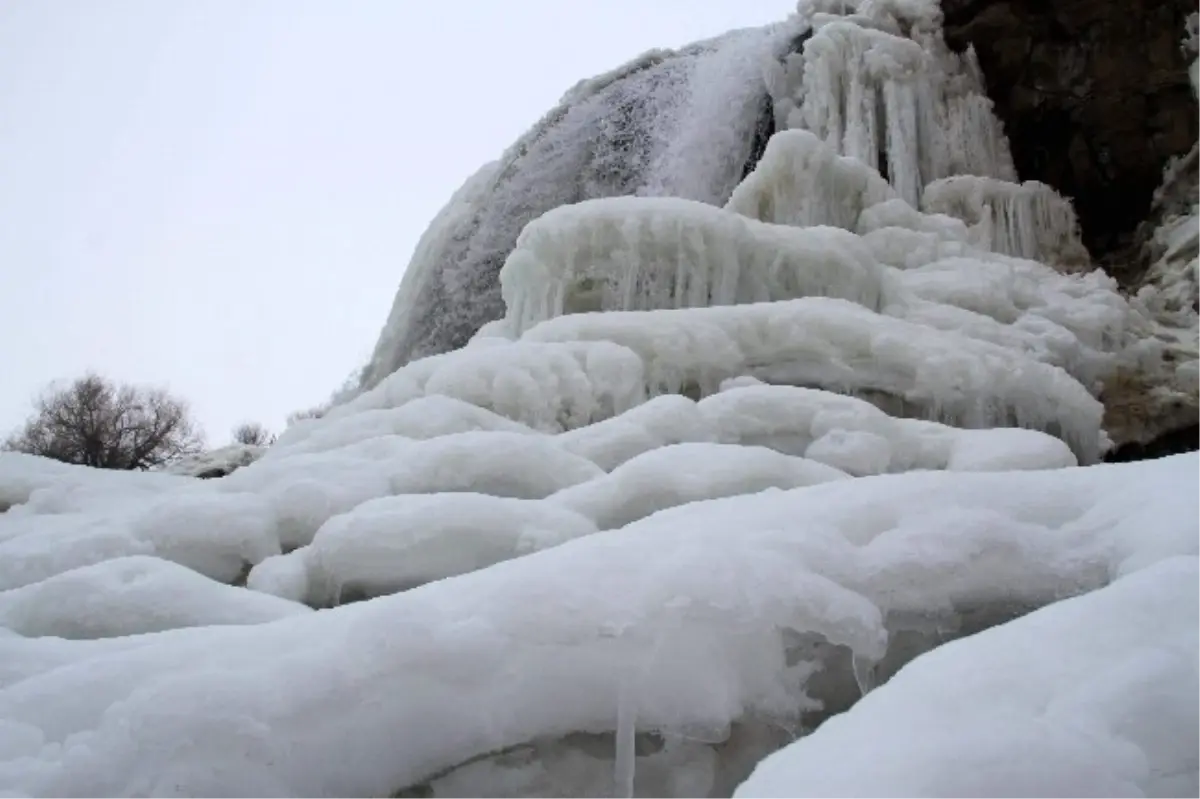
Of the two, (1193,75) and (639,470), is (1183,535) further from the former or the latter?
(1193,75)

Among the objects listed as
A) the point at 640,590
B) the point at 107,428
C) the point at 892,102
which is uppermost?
the point at 892,102

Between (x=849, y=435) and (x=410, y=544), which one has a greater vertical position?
(x=410, y=544)

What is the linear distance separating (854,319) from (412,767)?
3677 mm

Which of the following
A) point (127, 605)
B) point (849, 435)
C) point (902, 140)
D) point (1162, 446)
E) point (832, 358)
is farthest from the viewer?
point (902, 140)

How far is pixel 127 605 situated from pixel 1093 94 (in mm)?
11653

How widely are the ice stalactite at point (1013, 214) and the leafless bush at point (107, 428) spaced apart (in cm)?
1333

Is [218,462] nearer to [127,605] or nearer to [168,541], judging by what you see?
[168,541]

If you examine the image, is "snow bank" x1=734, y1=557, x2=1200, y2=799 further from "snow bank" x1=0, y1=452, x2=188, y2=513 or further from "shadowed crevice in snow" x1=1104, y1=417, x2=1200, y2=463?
"shadowed crevice in snow" x1=1104, y1=417, x2=1200, y2=463

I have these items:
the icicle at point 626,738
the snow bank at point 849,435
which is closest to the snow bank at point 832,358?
the snow bank at point 849,435

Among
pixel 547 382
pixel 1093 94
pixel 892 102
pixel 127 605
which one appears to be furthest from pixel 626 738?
pixel 1093 94

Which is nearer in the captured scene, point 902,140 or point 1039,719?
point 1039,719

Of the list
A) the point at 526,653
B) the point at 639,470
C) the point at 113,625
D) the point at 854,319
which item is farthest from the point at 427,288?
the point at 526,653

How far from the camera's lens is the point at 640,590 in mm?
1724

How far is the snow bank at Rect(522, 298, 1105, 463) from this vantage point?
4637mm
